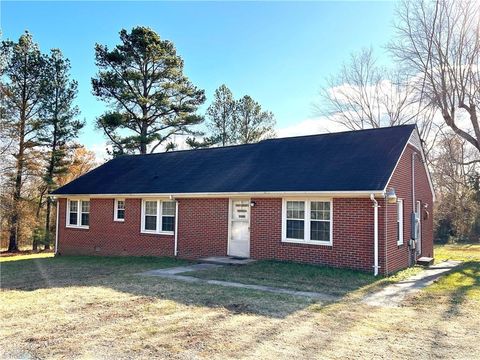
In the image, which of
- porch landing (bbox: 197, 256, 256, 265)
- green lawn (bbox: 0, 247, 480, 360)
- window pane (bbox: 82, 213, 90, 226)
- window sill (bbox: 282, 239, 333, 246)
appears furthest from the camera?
window pane (bbox: 82, 213, 90, 226)

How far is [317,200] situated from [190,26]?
28.9 feet

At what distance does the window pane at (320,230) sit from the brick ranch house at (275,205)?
0.03 metres

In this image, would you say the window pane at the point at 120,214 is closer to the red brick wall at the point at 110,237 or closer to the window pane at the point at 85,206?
the red brick wall at the point at 110,237

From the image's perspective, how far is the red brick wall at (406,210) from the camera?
452 inches

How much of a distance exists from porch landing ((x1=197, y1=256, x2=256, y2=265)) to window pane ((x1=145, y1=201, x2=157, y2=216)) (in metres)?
3.32

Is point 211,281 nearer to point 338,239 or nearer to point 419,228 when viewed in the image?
point 338,239

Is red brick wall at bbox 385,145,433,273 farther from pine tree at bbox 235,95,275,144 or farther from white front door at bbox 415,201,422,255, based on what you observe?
pine tree at bbox 235,95,275,144

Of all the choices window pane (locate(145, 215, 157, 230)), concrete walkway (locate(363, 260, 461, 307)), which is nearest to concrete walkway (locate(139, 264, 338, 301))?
concrete walkway (locate(363, 260, 461, 307))

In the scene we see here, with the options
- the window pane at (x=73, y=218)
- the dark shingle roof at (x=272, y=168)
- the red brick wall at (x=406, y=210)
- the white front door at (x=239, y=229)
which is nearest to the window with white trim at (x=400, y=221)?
the red brick wall at (x=406, y=210)

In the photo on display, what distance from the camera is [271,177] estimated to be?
13.3m

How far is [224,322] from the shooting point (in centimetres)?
636

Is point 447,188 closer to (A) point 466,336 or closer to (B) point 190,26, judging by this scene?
(B) point 190,26

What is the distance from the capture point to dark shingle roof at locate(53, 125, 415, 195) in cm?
1175

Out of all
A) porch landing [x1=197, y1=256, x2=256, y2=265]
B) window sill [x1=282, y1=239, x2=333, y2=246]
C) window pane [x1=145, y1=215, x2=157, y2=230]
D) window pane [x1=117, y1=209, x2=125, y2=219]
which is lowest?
porch landing [x1=197, y1=256, x2=256, y2=265]
